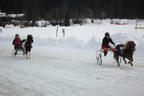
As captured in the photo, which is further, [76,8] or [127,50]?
[76,8]

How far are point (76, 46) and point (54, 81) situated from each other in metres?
11.4

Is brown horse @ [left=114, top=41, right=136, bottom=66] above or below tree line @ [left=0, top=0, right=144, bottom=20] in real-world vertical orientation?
below

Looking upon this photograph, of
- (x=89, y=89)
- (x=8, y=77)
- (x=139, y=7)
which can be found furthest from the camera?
(x=139, y=7)

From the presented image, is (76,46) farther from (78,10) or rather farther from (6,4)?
(6,4)

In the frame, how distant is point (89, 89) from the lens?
7.71 m

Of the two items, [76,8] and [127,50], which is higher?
[76,8]

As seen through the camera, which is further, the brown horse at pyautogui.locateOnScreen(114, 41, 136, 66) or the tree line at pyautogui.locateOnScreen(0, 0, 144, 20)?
the tree line at pyautogui.locateOnScreen(0, 0, 144, 20)

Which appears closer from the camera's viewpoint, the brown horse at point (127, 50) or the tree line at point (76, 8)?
the brown horse at point (127, 50)

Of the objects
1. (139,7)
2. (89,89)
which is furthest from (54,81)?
(139,7)

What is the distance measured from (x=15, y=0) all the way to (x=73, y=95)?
112 metres

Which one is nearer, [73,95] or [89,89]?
[73,95]

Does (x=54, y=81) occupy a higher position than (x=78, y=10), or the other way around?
(x=78, y=10)

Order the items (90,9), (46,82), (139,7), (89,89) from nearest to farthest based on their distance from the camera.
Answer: (89,89) → (46,82) → (139,7) → (90,9)

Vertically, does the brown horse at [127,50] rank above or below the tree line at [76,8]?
below
